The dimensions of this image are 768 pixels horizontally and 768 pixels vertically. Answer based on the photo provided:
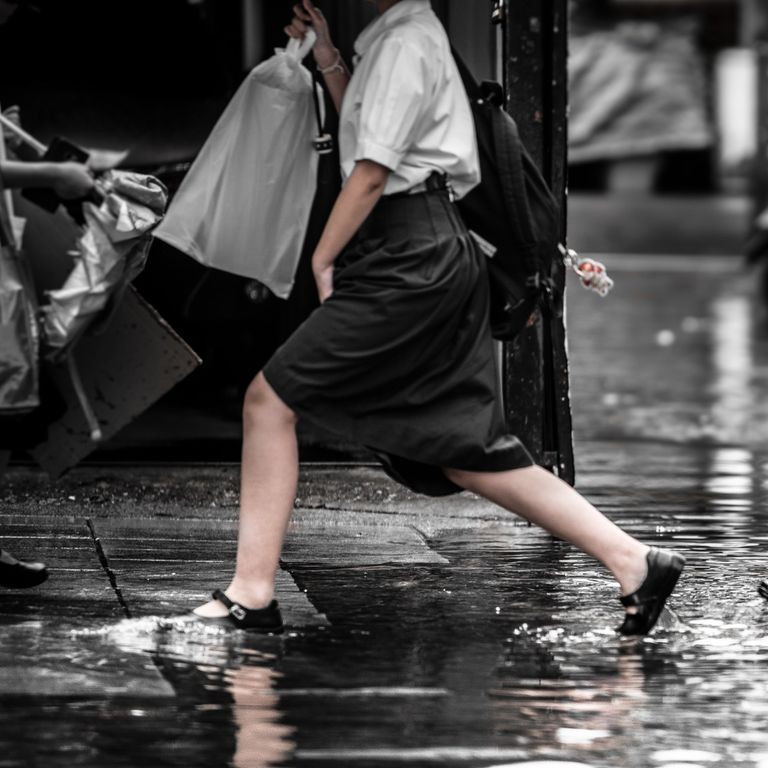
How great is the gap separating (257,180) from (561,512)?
4.47 ft

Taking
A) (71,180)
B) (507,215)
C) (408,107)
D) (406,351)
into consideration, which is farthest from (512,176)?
(71,180)

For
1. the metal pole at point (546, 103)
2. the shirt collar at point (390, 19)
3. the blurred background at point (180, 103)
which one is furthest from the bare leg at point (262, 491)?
the blurred background at point (180, 103)

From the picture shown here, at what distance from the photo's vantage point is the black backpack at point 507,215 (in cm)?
585

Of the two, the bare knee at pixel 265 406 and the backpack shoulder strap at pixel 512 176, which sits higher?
the backpack shoulder strap at pixel 512 176

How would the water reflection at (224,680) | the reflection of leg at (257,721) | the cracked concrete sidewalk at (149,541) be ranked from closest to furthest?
the reflection of leg at (257,721) < the water reflection at (224,680) < the cracked concrete sidewalk at (149,541)

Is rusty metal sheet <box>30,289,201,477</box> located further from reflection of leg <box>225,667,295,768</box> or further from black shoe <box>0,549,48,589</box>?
reflection of leg <box>225,667,295,768</box>

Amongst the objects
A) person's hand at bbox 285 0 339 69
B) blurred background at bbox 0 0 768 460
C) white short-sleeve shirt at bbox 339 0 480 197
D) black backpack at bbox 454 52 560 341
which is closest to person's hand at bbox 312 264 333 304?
white short-sleeve shirt at bbox 339 0 480 197

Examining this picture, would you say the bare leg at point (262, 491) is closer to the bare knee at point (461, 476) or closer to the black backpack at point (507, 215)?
the bare knee at point (461, 476)

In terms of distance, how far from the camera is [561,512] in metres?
5.78

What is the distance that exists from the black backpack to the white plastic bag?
1.80 feet

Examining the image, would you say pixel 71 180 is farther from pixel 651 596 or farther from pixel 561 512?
pixel 651 596

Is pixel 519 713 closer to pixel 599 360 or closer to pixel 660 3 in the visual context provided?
pixel 599 360

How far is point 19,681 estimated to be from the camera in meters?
5.12

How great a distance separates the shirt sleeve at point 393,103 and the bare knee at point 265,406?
683mm
